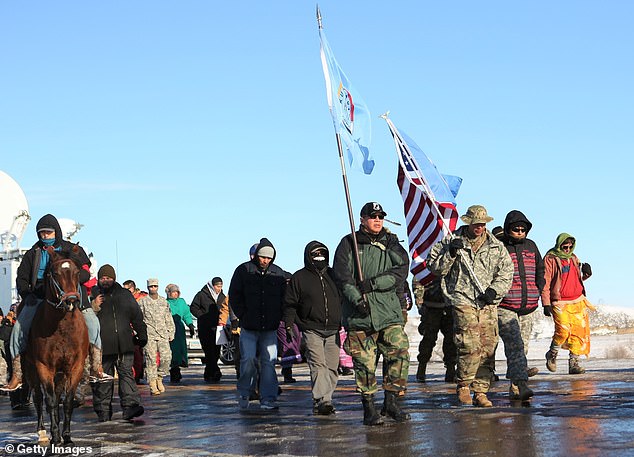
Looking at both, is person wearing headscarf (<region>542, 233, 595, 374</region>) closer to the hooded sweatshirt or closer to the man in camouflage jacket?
the hooded sweatshirt

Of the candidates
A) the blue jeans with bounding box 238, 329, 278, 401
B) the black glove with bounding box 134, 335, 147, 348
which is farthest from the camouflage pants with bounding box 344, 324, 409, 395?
the black glove with bounding box 134, 335, 147, 348

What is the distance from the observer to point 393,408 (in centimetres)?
1152

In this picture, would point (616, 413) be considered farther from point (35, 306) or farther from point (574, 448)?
point (35, 306)

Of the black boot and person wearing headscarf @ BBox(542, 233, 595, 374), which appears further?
person wearing headscarf @ BBox(542, 233, 595, 374)

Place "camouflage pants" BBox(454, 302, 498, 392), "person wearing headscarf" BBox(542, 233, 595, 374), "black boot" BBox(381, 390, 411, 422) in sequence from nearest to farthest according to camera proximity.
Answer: "black boot" BBox(381, 390, 411, 422)
"camouflage pants" BBox(454, 302, 498, 392)
"person wearing headscarf" BBox(542, 233, 595, 374)

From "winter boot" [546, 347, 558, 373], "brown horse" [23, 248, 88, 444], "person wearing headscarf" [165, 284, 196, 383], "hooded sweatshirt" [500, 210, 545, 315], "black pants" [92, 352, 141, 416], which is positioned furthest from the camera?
"person wearing headscarf" [165, 284, 196, 383]

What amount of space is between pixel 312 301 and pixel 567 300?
18.2ft

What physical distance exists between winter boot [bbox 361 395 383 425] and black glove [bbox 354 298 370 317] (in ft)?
2.65

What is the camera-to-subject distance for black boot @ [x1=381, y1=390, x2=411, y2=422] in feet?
37.8

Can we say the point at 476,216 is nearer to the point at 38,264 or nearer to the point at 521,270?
the point at 521,270

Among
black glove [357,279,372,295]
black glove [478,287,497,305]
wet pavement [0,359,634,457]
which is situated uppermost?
black glove [357,279,372,295]

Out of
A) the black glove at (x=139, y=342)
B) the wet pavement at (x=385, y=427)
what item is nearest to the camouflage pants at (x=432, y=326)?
the wet pavement at (x=385, y=427)

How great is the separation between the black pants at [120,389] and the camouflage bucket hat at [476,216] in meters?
4.36

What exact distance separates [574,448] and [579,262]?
906cm
